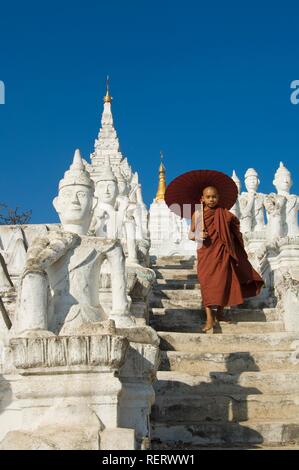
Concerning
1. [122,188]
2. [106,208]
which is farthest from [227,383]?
[122,188]

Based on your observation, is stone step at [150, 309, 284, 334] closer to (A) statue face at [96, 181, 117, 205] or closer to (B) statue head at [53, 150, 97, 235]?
(A) statue face at [96, 181, 117, 205]

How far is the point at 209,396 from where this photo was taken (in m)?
6.64

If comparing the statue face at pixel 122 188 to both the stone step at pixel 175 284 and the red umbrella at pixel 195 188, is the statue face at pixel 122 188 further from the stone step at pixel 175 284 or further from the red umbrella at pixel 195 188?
the red umbrella at pixel 195 188

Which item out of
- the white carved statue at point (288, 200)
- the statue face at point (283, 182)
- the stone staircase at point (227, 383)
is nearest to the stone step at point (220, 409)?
the stone staircase at point (227, 383)

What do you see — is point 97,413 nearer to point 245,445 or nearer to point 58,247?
point 58,247

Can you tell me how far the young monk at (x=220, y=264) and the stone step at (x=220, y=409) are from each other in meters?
2.17

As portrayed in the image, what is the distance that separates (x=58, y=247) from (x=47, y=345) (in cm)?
87

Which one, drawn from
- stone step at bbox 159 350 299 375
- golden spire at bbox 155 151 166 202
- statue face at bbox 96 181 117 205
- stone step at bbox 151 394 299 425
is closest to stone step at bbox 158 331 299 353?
stone step at bbox 159 350 299 375

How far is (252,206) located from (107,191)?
8.01 m

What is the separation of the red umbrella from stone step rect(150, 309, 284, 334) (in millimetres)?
1712

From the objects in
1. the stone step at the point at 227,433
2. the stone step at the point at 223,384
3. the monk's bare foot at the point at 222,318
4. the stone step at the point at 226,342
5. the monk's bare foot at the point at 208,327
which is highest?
the monk's bare foot at the point at 222,318

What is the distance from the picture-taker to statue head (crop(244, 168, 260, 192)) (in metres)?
19.0

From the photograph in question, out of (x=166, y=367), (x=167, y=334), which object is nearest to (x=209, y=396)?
(x=166, y=367)

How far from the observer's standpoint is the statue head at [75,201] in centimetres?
531
